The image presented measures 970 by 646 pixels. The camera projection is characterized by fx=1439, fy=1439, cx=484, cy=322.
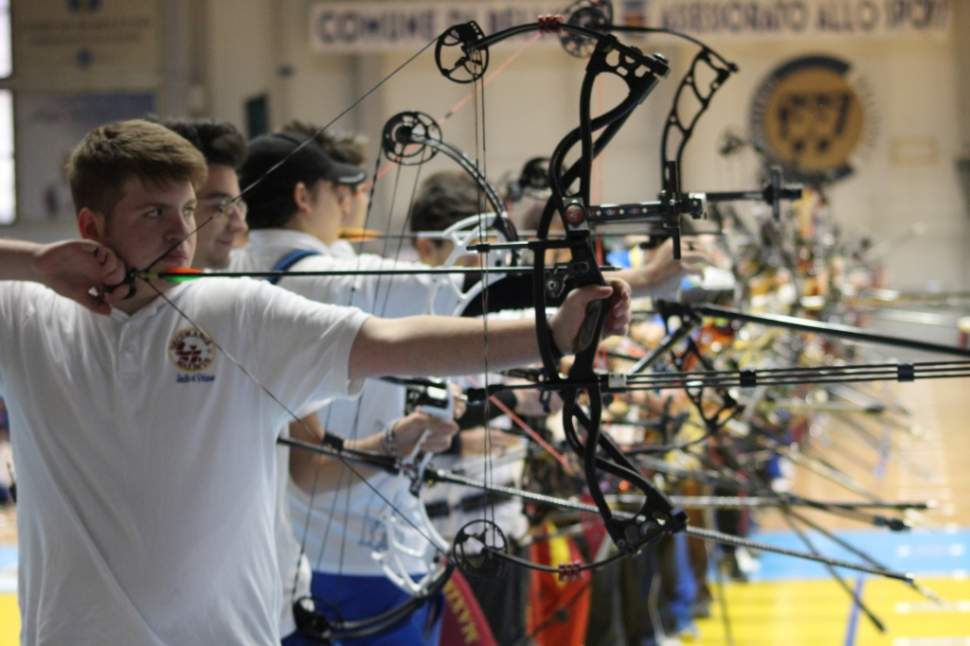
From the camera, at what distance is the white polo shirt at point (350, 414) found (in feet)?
7.34

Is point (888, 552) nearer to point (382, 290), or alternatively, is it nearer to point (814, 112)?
point (382, 290)

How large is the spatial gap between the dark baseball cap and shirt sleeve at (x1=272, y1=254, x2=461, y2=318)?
0.24m

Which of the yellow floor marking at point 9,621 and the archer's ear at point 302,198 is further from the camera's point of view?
the yellow floor marking at point 9,621

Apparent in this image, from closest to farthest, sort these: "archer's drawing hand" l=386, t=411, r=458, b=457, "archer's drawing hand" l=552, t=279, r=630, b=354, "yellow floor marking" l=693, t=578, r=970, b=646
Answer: "archer's drawing hand" l=552, t=279, r=630, b=354 → "archer's drawing hand" l=386, t=411, r=458, b=457 → "yellow floor marking" l=693, t=578, r=970, b=646

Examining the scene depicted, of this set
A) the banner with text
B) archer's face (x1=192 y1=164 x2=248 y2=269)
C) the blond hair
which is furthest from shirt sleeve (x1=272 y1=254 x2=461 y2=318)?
the banner with text

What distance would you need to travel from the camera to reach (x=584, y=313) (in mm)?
1404

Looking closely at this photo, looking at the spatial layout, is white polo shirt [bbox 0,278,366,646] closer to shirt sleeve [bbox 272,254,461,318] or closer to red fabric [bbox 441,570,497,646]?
shirt sleeve [bbox 272,254,461,318]

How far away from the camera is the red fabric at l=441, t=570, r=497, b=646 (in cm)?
264

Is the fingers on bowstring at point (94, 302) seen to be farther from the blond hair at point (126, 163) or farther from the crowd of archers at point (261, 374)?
the blond hair at point (126, 163)

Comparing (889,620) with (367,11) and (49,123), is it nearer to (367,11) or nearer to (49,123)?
(367,11)

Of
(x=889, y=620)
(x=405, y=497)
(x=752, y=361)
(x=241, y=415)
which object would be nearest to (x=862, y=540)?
(x=889, y=620)

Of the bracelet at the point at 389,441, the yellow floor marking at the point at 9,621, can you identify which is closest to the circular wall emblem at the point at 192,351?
the bracelet at the point at 389,441

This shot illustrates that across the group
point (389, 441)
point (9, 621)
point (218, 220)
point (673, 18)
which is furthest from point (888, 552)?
point (673, 18)

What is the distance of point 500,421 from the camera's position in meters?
3.03
